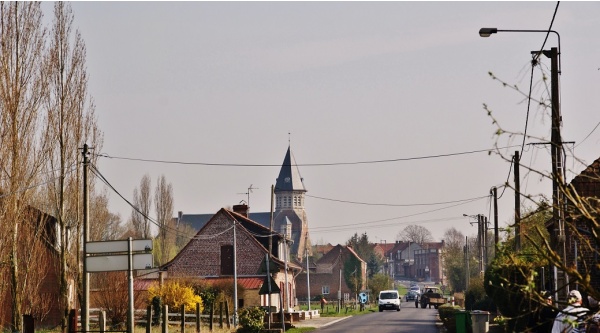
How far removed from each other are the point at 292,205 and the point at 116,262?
163 m

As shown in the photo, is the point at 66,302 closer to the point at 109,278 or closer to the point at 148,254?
the point at 109,278

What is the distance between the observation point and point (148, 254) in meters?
25.2

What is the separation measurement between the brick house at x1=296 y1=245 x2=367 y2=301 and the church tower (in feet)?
93.5

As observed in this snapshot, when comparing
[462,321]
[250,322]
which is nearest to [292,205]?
[250,322]

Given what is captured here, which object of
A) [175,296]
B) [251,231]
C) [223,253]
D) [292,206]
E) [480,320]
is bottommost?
[480,320]

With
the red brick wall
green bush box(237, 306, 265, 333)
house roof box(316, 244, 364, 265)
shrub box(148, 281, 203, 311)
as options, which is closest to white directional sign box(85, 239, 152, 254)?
green bush box(237, 306, 265, 333)

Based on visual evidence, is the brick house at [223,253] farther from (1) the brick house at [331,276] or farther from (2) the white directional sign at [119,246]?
(1) the brick house at [331,276]

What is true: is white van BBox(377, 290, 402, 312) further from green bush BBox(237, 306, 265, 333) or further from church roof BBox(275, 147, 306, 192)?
church roof BBox(275, 147, 306, 192)

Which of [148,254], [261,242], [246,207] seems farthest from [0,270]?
[246,207]

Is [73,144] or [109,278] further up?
[73,144]

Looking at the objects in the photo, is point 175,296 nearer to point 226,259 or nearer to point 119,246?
point 119,246

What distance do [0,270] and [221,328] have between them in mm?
11465

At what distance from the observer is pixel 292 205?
18862cm

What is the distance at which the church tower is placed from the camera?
182 m
